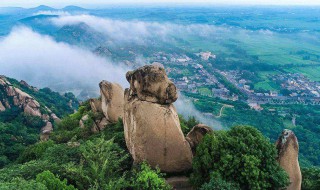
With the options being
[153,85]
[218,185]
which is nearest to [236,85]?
[153,85]

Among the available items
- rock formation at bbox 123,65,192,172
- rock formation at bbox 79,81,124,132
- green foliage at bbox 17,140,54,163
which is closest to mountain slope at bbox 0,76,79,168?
green foliage at bbox 17,140,54,163

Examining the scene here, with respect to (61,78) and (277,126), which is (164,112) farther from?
(61,78)

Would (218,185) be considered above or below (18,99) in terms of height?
above

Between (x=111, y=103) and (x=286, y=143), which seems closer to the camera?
(x=286, y=143)

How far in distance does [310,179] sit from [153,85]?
9.23m

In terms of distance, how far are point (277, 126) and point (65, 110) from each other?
40.3m

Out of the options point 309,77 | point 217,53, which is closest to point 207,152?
point 309,77

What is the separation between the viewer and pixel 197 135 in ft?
55.1

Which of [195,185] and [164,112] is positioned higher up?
[164,112]

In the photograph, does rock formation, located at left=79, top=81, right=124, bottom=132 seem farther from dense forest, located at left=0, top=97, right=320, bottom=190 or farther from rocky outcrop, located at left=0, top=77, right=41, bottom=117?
rocky outcrop, located at left=0, top=77, right=41, bottom=117

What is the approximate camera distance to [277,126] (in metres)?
60.8

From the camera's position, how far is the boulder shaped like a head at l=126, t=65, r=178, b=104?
1552cm

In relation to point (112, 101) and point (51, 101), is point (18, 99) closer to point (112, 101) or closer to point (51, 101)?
point (51, 101)

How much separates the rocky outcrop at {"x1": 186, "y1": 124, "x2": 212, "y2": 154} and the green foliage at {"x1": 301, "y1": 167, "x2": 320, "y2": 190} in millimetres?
5265
